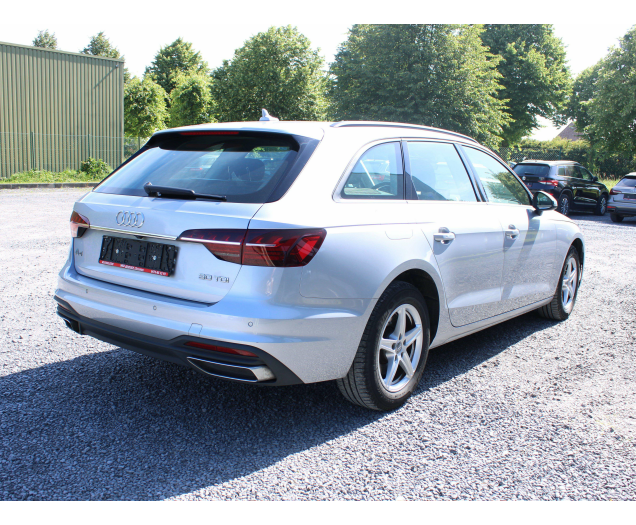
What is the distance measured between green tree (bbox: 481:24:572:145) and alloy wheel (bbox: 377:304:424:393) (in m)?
50.1

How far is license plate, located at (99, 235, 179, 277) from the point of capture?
301 centimetres

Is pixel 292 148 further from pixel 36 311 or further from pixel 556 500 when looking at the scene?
pixel 36 311

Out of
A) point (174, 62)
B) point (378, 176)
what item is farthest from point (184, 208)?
point (174, 62)

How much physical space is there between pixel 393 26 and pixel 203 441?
1453 inches

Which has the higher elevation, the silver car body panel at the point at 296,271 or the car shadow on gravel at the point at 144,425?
the silver car body panel at the point at 296,271

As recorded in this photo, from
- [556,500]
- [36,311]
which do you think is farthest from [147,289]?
[36,311]

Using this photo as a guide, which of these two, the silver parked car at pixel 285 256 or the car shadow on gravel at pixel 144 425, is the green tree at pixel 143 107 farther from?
the silver parked car at pixel 285 256

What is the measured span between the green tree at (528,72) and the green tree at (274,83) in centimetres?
1579

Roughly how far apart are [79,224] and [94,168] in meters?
24.6

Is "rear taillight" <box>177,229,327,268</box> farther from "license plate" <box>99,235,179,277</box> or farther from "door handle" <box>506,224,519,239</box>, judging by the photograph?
"door handle" <box>506,224,519,239</box>

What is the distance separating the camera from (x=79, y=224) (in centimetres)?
349

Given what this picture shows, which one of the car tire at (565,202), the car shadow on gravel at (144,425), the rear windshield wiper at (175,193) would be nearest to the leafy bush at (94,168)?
the car tire at (565,202)

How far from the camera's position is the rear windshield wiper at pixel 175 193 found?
3.01 m
